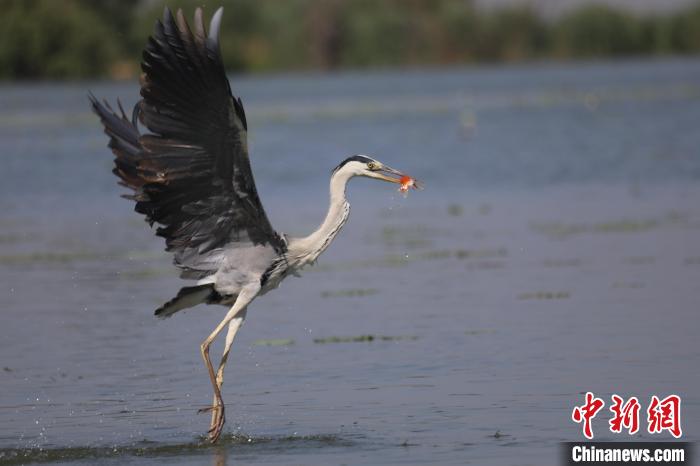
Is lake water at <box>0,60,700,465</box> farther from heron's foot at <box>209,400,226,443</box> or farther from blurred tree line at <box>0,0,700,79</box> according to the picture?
blurred tree line at <box>0,0,700,79</box>

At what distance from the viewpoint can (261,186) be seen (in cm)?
2617

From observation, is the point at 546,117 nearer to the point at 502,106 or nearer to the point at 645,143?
the point at 502,106

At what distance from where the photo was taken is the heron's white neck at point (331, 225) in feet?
32.2

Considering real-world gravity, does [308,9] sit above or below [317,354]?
above

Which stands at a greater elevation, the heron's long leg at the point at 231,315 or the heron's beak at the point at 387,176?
the heron's beak at the point at 387,176

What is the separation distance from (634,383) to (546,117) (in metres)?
Result: 33.7

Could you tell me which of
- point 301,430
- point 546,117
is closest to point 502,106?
point 546,117

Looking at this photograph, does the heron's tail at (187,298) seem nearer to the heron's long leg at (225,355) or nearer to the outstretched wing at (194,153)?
the outstretched wing at (194,153)

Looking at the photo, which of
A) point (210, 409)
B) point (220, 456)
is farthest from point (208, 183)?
point (220, 456)

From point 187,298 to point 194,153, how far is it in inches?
41.6

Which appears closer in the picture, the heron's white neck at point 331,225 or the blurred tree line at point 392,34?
the heron's white neck at point 331,225
